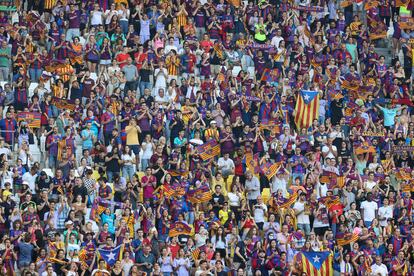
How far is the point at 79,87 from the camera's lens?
134ft

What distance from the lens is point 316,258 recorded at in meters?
37.8

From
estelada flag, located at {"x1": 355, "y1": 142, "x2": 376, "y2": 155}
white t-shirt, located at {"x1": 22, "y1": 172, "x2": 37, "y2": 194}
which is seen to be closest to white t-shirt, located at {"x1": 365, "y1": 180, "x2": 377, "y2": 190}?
estelada flag, located at {"x1": 355, "y1": 142, "x2": 376, "y2": 155}

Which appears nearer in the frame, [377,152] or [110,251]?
[110,251]

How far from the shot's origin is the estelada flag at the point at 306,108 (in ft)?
138

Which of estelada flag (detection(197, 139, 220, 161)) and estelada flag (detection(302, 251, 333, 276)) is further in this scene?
estelada flag (detection(197, 139, 220, 161))

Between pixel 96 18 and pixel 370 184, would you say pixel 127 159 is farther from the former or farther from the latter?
pixel 370 184

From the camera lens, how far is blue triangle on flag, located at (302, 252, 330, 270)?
37656mm

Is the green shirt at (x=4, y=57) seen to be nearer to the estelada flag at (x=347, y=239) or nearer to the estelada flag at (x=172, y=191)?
the estelada flag at (x=172, y=191)

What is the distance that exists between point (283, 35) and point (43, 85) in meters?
7.43

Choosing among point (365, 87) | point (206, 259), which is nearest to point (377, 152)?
point (365, 87)

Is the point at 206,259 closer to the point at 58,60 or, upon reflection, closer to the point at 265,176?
the point at 265,176

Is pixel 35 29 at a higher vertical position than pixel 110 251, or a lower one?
higher

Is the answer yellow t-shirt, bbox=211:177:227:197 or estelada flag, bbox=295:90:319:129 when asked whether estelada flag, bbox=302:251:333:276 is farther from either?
estelada flag, bbox=295:90:319:129

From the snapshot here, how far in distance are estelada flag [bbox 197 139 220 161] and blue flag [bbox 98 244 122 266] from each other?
4341 mm
